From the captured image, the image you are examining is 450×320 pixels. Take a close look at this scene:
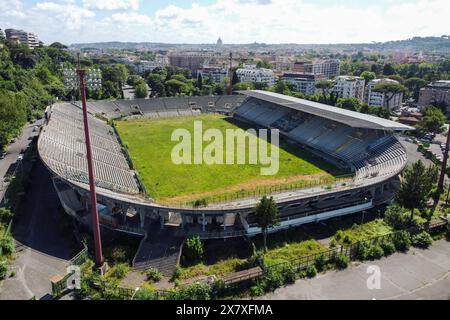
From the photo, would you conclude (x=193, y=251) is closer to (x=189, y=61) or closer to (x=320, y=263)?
(x=320, y=263)

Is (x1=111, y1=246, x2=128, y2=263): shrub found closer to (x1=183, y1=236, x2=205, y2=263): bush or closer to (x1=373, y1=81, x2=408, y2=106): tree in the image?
(x1=183, y1=236, x2=205, y2=263): bush

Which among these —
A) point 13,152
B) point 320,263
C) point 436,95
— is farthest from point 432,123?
point 13,152

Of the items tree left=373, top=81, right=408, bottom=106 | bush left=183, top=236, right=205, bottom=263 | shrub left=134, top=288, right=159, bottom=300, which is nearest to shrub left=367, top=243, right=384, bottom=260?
bush left=183, top=236, right=205, bottom=263

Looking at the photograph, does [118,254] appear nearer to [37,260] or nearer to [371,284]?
[37,260]

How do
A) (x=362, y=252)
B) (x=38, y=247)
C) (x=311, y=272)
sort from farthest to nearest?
(x=38, y=247), (x=362, y=252), (x=311, y=272)

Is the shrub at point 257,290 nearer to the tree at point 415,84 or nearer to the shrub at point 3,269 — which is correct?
the shrub at point 3,269
